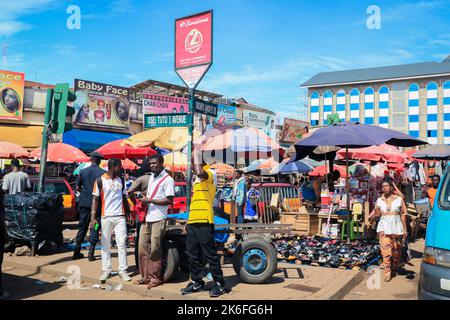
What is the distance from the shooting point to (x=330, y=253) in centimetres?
852

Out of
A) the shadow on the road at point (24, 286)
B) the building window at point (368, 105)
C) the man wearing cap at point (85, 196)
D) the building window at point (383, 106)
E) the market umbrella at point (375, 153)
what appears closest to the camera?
the shadow on the road at point (24, 286)

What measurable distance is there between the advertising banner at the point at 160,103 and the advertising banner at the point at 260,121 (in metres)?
9.11

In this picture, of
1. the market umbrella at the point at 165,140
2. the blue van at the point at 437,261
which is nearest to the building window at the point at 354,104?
the market umbrella at the point at 165,140

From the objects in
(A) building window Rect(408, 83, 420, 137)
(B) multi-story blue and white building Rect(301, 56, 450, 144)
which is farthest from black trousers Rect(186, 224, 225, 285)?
(A) building window Rect(408, 83, 420, 137)

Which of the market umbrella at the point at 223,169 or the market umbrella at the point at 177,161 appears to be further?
the market umbrella at the point at 223,169

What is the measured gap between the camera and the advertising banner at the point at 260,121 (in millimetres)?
39862

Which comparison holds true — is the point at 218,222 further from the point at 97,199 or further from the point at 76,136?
the point at 76,136

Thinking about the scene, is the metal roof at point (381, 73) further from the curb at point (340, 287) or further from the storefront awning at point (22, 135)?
the curb at point (340, 287)

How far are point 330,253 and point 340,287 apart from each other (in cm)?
227

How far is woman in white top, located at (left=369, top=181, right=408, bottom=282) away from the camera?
726 cm

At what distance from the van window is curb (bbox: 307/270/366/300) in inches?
73.9

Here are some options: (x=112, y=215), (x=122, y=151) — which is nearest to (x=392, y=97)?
(x=122, y=151)

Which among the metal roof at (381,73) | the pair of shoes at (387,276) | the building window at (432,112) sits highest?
the metal roof at (381,73)

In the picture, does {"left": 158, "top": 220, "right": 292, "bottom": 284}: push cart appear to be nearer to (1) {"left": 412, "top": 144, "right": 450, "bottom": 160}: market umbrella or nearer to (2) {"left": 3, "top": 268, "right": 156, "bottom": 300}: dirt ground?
(2) {"left": 3, "top": 268, "right": 156, "bottom": 300}: dirt ground
